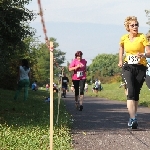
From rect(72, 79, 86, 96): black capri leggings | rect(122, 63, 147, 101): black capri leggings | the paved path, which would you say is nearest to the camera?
the paved path

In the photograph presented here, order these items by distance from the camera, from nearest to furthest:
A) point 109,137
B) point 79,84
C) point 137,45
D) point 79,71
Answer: point 109,137 → point 137,45 → point 79,71 → point 79,84

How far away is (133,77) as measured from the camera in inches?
359

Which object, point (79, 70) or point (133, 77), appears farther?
point (79, 70)

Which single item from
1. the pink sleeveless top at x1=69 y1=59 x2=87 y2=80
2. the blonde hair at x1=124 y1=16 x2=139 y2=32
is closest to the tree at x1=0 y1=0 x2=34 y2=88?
the pink sleeveless top at x1=69 y1=59 x2=87 y2=80

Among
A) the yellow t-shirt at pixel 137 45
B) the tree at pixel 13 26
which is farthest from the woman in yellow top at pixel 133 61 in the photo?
the tree at pixel 13 26

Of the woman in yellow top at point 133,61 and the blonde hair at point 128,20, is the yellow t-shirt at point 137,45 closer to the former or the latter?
the woman in yellow top at point 133,61

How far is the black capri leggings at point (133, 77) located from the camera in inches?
358

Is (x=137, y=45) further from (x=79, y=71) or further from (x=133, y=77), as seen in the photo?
(x=79, y=71)

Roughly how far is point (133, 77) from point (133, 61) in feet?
1.00

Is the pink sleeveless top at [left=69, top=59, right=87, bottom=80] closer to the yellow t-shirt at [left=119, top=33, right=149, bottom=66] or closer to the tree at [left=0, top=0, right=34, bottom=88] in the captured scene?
the tree at [left=0, top=0, right=34, bottom=88]

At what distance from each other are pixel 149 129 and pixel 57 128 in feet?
5.66

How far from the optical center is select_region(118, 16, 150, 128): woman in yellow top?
898 cm

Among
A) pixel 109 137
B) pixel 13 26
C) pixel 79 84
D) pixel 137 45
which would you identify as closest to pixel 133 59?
pixel 137 45

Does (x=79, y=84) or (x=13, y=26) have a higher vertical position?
(x=13, y=26)
